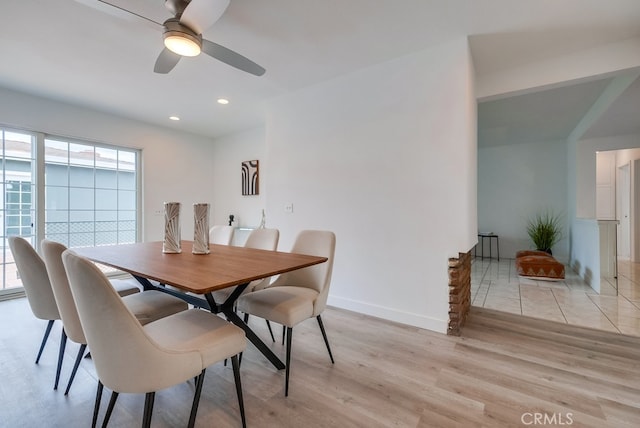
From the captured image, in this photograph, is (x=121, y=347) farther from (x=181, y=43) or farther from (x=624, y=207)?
(x=624, y=207)

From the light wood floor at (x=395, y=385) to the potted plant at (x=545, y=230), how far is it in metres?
3.40

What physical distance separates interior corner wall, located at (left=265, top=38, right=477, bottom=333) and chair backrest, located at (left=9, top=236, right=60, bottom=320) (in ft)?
7.19

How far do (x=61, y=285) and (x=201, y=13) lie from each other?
5.34ft

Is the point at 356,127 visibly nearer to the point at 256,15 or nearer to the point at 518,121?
the point at 256,15

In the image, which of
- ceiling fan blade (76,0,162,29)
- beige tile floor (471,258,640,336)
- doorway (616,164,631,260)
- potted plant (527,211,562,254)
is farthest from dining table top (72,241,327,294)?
doorway (616,164,631,260)

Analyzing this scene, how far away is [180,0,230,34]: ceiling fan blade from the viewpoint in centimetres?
152

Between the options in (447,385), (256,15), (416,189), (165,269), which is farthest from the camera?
(416,189)

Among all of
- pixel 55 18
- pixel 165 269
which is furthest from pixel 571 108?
pixel 55 18

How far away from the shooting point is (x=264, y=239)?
2.51m

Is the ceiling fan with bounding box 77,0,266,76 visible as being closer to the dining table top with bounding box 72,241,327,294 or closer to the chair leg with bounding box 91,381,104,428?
the dining table top with bounding box 72,241,327,294

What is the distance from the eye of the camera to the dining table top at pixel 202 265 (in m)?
1.24

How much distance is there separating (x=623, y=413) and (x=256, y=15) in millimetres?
3311

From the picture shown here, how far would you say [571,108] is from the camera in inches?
155

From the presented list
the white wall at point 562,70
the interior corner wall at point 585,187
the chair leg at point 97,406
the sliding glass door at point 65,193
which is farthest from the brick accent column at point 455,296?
the sliding glass door at point 65,193
